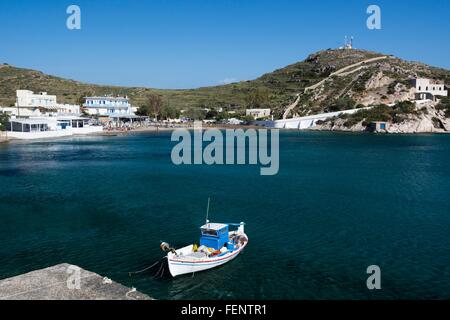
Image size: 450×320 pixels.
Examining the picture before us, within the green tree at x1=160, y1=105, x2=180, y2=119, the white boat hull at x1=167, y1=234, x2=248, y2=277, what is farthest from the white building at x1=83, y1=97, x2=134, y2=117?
the white boat hull at x1=167, y1=234, x2=248, y2=277

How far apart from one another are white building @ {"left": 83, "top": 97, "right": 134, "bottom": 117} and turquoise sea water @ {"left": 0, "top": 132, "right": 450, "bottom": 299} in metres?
Answer: 80.7

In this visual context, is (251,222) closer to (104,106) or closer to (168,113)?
(104,106)

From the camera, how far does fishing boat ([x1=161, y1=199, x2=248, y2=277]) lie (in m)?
21.3

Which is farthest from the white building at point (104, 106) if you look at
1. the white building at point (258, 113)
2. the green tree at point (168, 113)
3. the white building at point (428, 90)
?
the white building at point (428, 90)

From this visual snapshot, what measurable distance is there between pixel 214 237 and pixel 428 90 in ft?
451

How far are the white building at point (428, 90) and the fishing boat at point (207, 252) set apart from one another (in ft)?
425

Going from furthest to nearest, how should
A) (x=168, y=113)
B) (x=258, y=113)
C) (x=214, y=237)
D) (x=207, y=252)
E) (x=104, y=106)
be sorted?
1. (x=258, y=113)
2. (x=168, y=113)
3. (x=104, y=106)
4. (x=214, y=237)
5. (x=207, y=252)

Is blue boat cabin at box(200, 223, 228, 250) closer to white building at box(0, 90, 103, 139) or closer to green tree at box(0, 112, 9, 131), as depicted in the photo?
white building at box(0, 90, 103, 139)

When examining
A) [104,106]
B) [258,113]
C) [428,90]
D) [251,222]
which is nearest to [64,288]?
[251,222]

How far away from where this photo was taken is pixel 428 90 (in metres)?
140

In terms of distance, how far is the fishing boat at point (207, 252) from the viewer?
69.8ft

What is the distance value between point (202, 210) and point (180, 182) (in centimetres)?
1353

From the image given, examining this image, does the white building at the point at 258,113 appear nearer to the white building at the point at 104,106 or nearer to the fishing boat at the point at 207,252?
the white building at the point at 104,106
